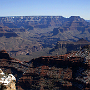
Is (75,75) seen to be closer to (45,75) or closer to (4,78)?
(45,75)

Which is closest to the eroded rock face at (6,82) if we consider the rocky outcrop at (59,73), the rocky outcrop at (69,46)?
the rocky outcrop at (59,73)

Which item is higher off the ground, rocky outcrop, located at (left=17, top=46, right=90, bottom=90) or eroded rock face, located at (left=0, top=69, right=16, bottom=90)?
eroded rock face, located at (left=0, top=69, right=16, bottom=90)

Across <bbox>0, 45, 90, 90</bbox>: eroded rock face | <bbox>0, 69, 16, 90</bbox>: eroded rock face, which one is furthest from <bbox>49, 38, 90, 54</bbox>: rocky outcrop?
<bbox>0, 69, 16, 90</bbox>: eroded rock face

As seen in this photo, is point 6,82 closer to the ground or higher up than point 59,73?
higher up

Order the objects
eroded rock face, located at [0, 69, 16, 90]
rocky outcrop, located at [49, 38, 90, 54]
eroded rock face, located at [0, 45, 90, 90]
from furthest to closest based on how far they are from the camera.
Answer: rocky outcrop, located at [49, 38, 90, 54] < eroded rock face, located at [0, 45, 90, 90] < eroded rock face, located at [0, 69, 16, 90]

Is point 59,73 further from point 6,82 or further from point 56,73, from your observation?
point 6,82

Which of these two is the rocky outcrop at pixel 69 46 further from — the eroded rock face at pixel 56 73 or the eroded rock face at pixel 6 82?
the eroded rock face at pixel 6 82

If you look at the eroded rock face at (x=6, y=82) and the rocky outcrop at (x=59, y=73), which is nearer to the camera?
the eroded rock face at (x=6, y=82)

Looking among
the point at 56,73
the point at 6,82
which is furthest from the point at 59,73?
the point at 6,82

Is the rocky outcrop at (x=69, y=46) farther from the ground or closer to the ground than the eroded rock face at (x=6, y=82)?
closer to the ground

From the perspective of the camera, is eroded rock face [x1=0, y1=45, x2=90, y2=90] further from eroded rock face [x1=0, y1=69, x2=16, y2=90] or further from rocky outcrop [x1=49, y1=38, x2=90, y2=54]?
rocky outcrop [x1=49, y1=38, x2=90, y2=54]

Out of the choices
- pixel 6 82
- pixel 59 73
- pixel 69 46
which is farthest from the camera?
pixel 69 46

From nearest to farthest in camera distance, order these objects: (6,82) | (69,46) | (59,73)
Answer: (6,82), (59,73), (69,46)
